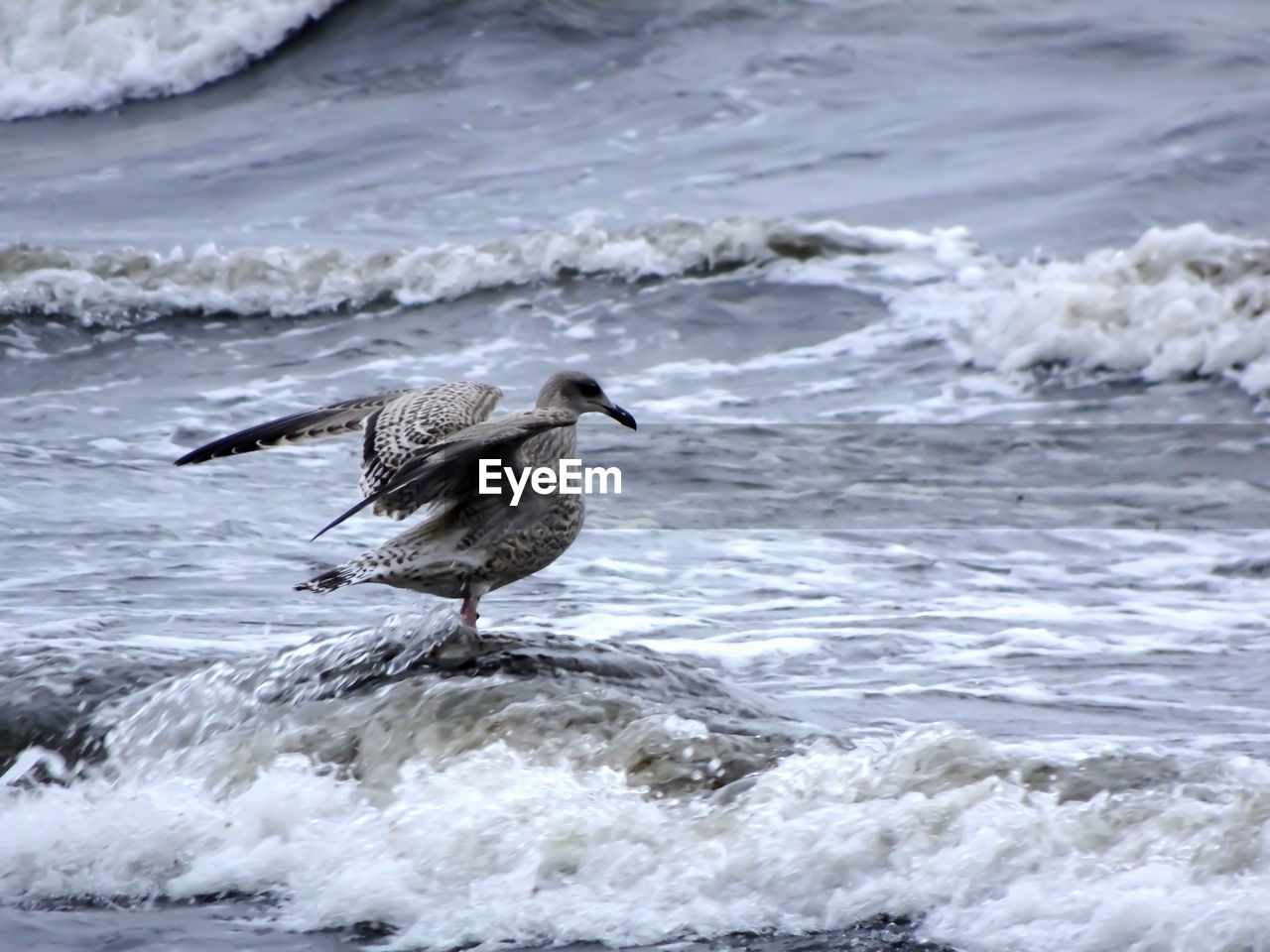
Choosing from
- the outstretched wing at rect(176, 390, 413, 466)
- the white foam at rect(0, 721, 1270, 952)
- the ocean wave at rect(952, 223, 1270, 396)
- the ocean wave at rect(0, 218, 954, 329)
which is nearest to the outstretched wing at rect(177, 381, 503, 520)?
the outstretched wing at rect(176, 390, 413, 466)

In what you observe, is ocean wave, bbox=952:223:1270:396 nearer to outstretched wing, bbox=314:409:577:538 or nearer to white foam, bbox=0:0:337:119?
outstretched wing, bbox=314:409:577:538

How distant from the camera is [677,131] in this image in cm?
1392

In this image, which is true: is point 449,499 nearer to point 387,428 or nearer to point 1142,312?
point 387,428

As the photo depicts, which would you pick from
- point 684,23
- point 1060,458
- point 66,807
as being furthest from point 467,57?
point 66,807

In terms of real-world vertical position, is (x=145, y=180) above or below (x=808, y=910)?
above

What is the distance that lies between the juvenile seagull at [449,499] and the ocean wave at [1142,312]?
16.1 feet

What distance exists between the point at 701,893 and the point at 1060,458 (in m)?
4.87

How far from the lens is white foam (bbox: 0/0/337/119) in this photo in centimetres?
1642

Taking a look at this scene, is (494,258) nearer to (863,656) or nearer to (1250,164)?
(1250,164)

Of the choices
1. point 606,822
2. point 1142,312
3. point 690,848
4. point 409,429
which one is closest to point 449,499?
point 409,429

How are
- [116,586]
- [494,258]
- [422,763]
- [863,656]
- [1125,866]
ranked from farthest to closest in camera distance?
[494,258]
[116,586]
[863,656]
[422,763]
[1125,866]

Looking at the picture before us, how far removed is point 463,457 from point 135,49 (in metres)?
12.9

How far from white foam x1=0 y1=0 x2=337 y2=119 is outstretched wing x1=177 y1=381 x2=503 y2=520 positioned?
11812 millimetres

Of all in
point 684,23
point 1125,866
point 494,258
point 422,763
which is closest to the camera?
point 1125,866
